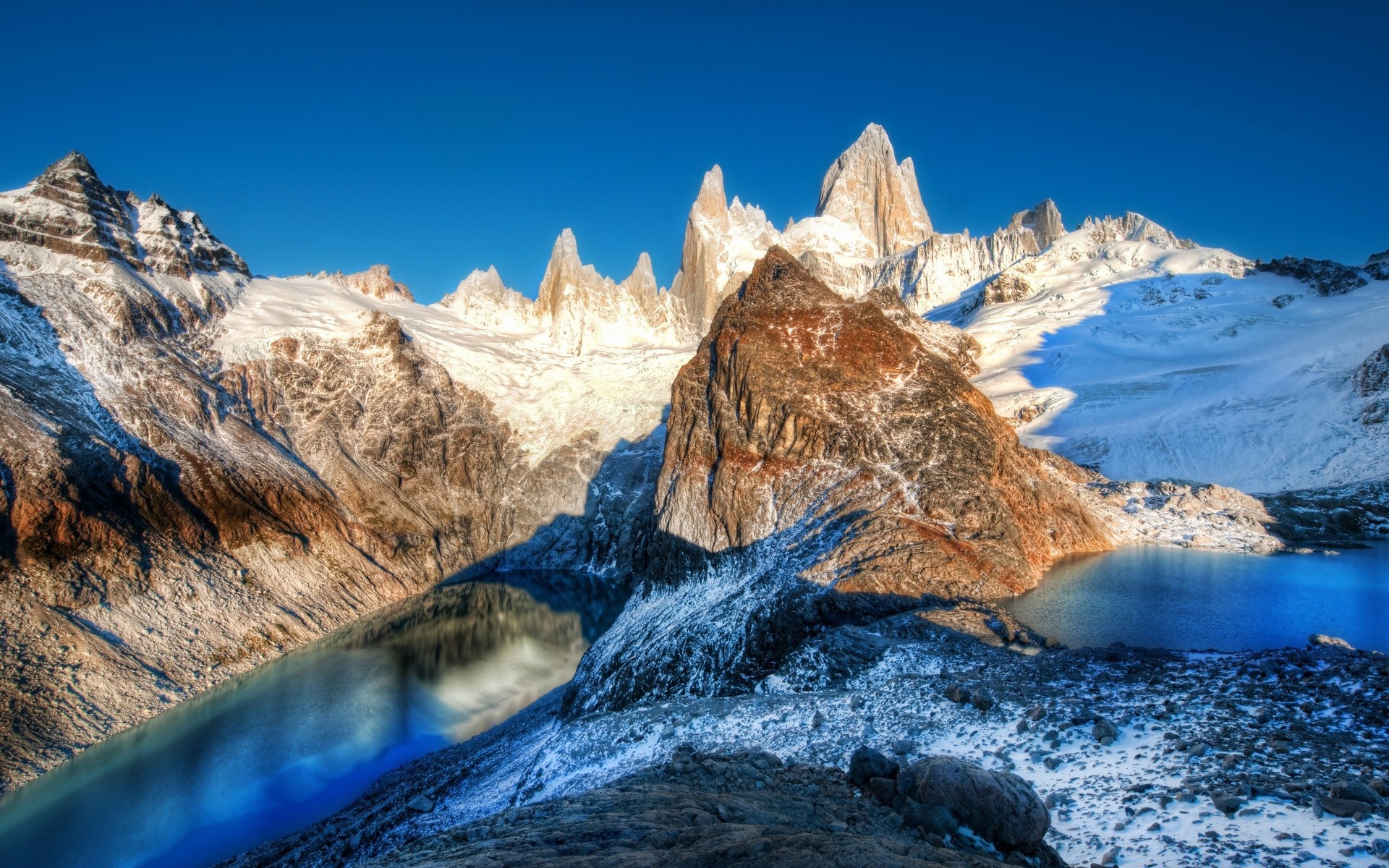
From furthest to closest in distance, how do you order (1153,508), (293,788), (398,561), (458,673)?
(398,561), (458,673), (1153,508), (293,788)

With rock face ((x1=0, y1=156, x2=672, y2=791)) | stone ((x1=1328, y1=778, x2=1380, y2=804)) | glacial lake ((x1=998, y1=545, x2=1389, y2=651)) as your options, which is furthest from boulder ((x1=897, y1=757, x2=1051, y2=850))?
rock face ((x1=0, y1=156, x2=672, y2=791))

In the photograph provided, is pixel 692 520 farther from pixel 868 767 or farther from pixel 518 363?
pixel 518 363

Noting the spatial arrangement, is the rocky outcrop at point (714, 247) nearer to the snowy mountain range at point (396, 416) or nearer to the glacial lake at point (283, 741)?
the snowy mountain range at point (396, 416)

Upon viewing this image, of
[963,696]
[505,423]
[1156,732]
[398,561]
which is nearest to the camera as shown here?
[1156,732]

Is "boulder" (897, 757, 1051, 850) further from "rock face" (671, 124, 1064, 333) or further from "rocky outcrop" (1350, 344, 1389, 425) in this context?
"rock face" (671, 124, 1064, 333)

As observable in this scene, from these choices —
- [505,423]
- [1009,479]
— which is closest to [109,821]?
[1009,479]

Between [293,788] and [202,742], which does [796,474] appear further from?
[202,742]

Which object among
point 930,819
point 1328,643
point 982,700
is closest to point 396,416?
point 982,700
